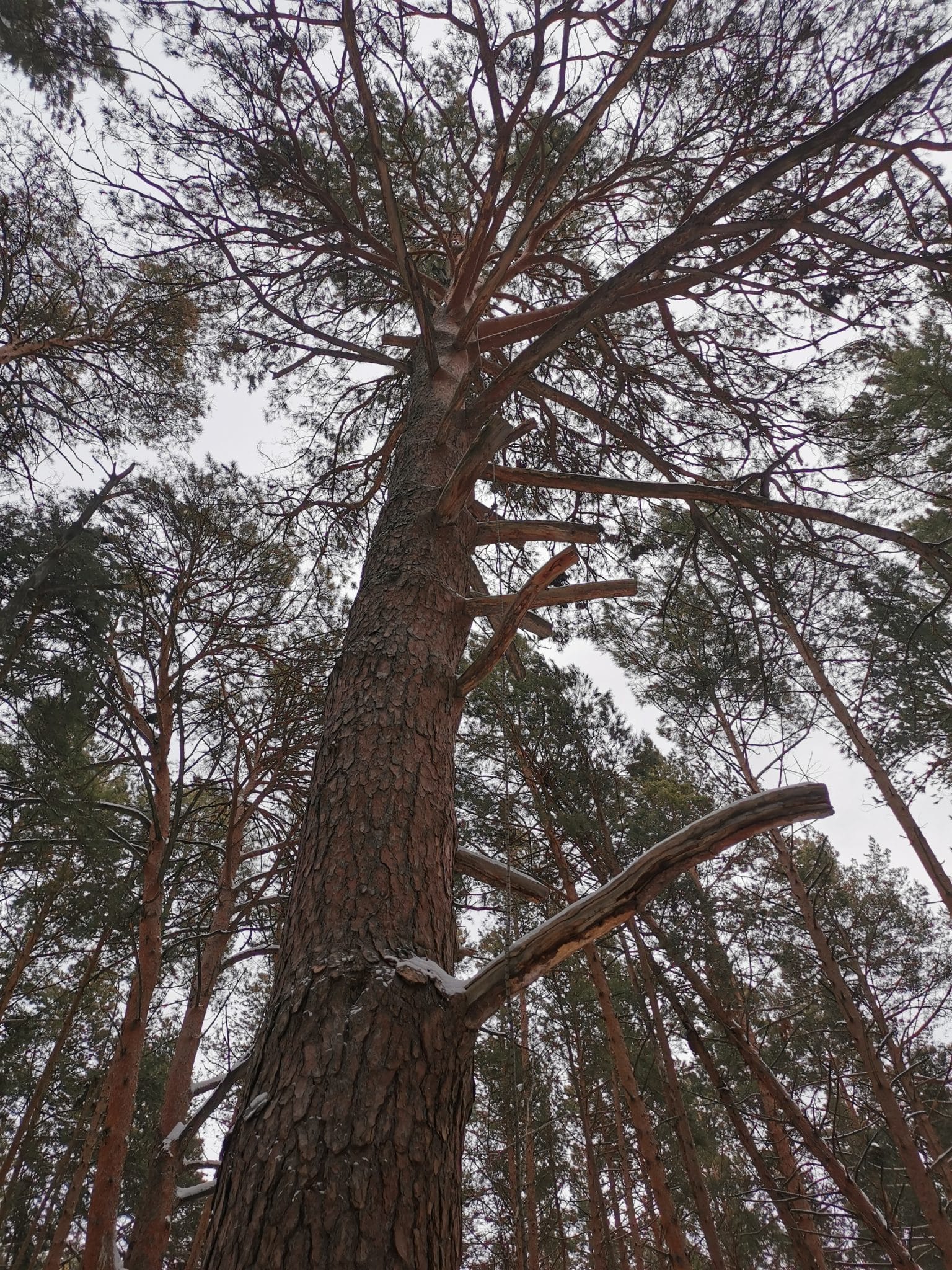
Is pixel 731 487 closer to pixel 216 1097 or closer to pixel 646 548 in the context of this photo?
pixel 646 548

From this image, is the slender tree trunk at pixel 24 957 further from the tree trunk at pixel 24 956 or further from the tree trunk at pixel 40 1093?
the tree trunk at pixel 40 1093

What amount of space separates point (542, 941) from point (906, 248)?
15.0 feet

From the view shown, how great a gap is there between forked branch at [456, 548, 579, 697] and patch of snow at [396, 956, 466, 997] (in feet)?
2.92

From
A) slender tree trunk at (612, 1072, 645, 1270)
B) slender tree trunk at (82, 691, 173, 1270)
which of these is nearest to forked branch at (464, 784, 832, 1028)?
slender tree trunk at (82, 691, 173, 1270)

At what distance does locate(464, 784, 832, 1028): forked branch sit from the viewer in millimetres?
1462

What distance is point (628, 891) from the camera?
4.95ft

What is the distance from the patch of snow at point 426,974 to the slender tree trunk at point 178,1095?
251 centimetres

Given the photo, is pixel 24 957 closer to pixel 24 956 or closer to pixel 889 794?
pixel 24 956

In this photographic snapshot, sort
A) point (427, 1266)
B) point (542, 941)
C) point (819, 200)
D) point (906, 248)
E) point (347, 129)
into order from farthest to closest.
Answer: point (347, 129), point (906, 248), point (819, 200), point (542, 941), point (427, 1266)

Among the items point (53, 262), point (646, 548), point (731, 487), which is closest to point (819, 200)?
point (731, 487)

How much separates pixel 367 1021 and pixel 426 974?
0.15 meters

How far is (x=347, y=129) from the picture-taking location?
5098 mm

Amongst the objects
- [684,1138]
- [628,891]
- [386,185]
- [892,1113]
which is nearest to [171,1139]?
[628,891]

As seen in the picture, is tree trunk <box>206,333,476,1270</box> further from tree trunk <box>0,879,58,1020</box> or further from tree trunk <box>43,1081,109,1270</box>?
tree trunk <box>0,879,58,1020</box>
